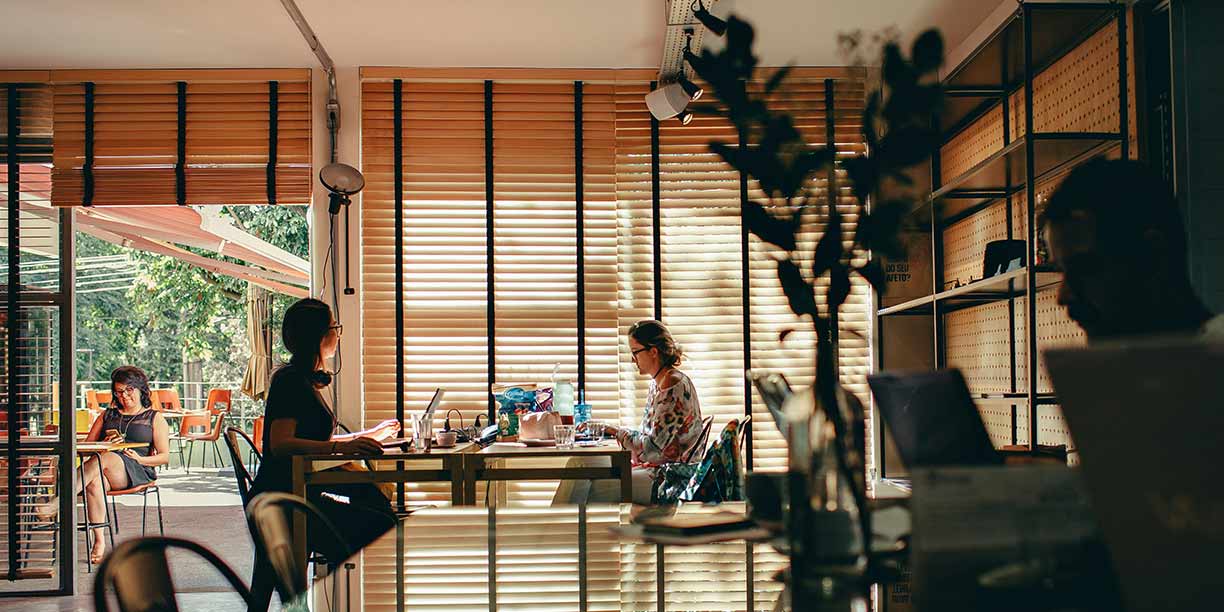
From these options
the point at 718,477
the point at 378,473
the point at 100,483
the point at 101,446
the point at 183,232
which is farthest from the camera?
the point at 183,232

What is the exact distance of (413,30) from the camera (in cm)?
479

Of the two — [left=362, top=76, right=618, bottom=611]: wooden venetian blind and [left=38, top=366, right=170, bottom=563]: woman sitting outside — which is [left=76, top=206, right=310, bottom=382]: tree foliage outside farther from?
[left=362, top=76, right=618, bottom=611]: wooden venetian blind

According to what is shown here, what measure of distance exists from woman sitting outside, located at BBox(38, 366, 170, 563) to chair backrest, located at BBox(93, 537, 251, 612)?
18.5 ft

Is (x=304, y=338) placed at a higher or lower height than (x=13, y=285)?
lower

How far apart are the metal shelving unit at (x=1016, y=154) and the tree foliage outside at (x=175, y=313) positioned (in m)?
10.5

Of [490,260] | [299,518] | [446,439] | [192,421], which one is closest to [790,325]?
[490,260]

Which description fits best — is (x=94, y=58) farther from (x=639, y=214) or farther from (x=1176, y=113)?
(x=1176, y=113)

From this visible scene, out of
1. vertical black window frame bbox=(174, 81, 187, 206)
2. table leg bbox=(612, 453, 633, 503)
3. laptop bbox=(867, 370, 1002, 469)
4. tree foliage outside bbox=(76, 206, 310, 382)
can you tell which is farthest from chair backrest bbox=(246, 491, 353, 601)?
tree foliage outside bbox=(76, 206, 310, 382)

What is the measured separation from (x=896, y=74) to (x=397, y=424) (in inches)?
158

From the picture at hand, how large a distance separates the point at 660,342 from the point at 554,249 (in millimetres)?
1265

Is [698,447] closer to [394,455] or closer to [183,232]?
[394,455]

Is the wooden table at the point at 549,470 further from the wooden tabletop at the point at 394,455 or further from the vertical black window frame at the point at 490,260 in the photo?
the vertical black window frame at the point at 490,260

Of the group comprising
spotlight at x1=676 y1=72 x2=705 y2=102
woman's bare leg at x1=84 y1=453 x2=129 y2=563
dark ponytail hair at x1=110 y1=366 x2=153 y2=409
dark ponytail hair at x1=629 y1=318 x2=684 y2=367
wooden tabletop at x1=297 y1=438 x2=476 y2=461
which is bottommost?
woman's bare leg at x1=84 y1=453 x2=129 y2=563

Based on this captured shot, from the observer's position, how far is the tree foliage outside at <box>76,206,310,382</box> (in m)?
13.6
